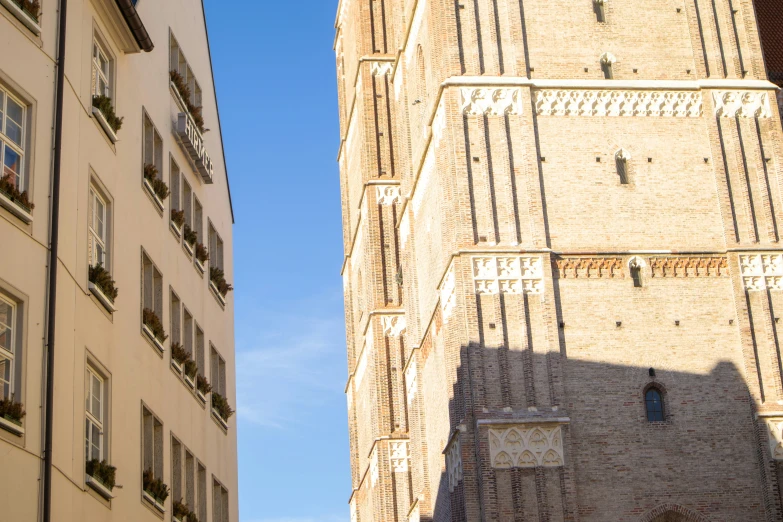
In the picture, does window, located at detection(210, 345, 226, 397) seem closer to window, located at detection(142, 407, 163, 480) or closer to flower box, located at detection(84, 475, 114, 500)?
window, located at detection(142, 407, 163, 480)

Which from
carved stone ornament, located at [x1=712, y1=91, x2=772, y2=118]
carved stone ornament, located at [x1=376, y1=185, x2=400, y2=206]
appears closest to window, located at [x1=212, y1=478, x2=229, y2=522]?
carved stone ornament, located at [x1=712, y1=91, x2=772, y2=118]

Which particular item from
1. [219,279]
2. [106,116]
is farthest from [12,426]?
[219,279]

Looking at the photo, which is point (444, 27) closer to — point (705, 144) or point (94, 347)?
point (705, 144)

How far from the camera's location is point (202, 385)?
963 inches

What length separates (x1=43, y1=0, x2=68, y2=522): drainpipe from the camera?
1401 centimetres

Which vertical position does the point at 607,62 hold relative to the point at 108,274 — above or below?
above

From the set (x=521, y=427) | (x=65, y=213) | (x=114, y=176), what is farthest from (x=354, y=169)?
(x=65, y=213)

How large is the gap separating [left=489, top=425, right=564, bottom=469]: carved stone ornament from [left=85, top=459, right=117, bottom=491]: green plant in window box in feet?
36.1

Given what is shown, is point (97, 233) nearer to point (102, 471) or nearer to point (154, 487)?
point (102, 471)

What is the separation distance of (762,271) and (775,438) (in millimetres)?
3718

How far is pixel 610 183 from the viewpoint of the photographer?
29047mm

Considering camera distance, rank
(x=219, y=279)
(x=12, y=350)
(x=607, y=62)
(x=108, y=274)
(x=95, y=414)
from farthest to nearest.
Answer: (x=607, y=62), (x=219, y=279), (x=108, y=274), (x=95, y=414), (x=12, y=350)

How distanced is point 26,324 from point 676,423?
55.4ft

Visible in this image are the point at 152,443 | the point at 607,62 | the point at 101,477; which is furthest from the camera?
the point at 607,62
